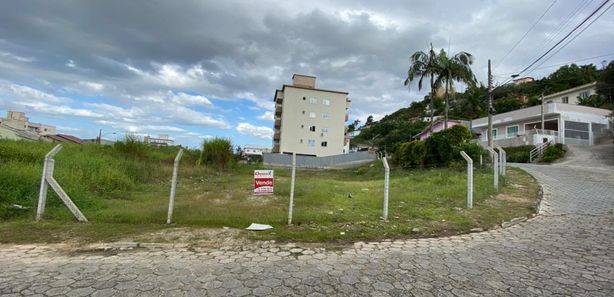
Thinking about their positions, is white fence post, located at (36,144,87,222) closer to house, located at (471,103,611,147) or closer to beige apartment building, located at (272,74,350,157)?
house, located at (471,103,611,147)

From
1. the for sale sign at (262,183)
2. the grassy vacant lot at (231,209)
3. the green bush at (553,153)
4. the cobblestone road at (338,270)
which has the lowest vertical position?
the cobblestone road at (338,270)

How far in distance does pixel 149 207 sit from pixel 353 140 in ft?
240

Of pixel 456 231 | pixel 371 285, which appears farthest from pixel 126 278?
pixel 456 231

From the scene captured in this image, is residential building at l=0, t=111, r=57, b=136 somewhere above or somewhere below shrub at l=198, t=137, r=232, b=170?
above

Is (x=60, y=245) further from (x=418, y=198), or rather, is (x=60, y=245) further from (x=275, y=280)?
(x=418, y=198)

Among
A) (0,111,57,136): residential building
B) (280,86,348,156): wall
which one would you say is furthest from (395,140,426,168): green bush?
(0,111,57,136): residential building

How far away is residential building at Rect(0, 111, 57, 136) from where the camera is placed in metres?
51.2

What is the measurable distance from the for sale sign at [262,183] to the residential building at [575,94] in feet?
162

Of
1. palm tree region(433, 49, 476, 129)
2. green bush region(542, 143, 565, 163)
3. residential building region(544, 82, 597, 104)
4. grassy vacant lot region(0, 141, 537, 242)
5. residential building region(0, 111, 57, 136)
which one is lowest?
grassy vacant lot region(0, 141, 537, 242)

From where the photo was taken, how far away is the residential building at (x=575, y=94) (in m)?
43.9

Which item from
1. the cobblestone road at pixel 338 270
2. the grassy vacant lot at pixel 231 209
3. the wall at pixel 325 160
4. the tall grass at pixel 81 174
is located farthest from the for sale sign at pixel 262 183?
the wall at pixel 325 160

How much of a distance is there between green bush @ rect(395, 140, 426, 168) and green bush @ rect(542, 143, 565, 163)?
13301 mm

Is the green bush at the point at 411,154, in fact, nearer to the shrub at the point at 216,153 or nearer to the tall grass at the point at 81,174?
the shrub at the point at 216,153

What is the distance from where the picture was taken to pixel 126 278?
3.76m
